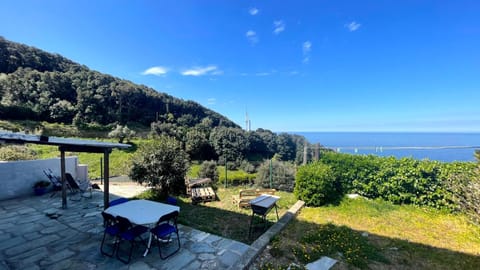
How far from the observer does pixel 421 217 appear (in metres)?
4.57

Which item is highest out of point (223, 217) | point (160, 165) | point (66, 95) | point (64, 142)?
point (66, 95)

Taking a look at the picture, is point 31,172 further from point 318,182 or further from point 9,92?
point 9,92

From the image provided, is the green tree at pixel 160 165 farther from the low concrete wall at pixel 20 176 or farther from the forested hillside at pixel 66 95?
the forested hillside at pixel 66 95

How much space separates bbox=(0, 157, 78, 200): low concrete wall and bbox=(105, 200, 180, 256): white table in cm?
536

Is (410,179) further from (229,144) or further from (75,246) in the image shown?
(229,144)

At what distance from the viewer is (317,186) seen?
17.9ft

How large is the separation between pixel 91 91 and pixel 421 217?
38.7 metres

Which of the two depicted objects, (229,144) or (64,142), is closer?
(64,142)

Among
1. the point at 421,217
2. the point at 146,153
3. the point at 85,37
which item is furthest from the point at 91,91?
the point at 421,217

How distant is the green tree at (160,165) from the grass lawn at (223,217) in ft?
2.66

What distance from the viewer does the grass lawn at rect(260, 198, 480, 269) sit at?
9.87 ft

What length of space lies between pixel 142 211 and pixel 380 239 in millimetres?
4404

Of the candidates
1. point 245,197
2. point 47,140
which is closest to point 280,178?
point 245,197

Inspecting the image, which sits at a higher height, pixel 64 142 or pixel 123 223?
pixel 64 142
